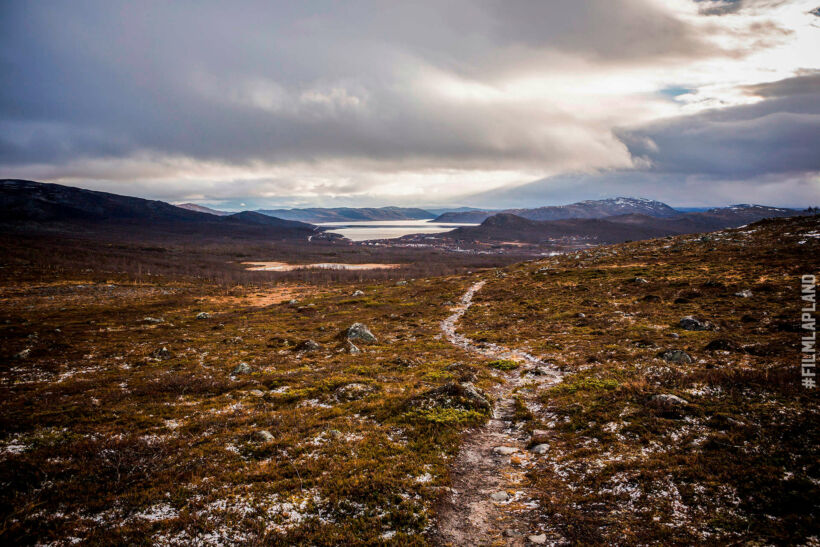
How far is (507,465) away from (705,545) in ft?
20.2

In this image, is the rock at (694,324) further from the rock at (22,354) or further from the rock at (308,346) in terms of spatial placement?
the rock at (22,354)

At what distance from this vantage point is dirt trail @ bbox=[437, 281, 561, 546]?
900cm

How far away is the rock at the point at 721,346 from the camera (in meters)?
20.5

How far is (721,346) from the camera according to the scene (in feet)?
68.3

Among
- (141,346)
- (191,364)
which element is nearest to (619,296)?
(191,364)

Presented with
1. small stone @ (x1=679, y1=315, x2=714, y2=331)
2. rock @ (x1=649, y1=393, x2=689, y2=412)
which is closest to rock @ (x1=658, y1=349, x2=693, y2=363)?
rock @ (x1=649, y1=393, x2=689, y2=412)

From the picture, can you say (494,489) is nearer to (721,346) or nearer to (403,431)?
(403,431)

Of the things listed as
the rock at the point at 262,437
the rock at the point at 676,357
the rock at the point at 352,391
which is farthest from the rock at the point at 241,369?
the rock at the point at 676,357

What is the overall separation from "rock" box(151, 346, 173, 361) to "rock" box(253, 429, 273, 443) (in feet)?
78.7

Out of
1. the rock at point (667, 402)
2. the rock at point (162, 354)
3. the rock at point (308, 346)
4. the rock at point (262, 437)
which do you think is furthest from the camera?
the rock at point (308, 346)

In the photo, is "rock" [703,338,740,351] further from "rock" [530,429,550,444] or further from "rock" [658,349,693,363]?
→ "rock" [530,429,550,444]

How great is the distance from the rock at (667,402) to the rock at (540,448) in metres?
5.47

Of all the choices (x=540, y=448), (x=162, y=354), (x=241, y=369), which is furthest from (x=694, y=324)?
(x=162, y=354)

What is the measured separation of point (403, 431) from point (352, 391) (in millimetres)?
6251
